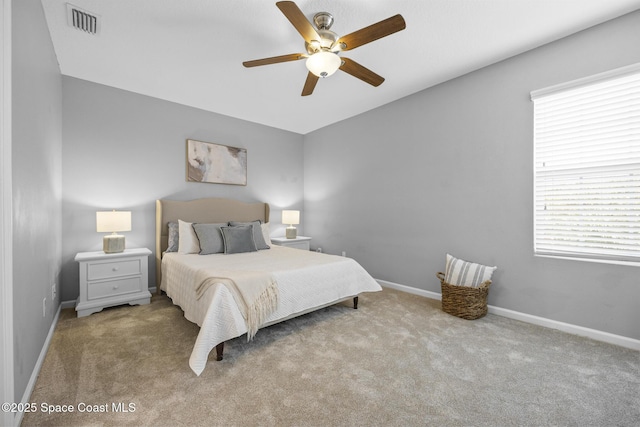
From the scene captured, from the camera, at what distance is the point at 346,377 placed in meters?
1.82

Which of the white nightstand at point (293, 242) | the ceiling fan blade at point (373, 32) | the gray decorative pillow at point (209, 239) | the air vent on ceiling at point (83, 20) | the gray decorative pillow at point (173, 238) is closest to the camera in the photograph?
the ceiling fan blade at point (373, 32)

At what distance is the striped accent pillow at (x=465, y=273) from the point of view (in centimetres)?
289

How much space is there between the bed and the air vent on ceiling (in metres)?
2.01

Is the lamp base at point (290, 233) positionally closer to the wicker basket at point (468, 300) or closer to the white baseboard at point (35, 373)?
the wicker basket at point (468, 300)

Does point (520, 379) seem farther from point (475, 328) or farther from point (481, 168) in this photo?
point (481, 168)

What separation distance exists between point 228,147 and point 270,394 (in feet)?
12.4

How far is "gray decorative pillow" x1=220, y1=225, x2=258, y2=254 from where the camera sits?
342 cm

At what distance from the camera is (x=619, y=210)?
2.26 metres

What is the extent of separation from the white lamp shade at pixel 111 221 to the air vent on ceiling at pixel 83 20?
71.8 inches

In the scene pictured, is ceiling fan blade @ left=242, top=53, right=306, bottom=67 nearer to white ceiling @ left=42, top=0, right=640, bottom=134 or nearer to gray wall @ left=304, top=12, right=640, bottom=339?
white ceiling @ left=42, top=0, right=640, bottom=134

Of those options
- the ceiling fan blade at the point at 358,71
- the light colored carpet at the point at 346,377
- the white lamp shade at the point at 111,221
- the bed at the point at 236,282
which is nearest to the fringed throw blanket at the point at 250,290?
the bed at the point at 236,282

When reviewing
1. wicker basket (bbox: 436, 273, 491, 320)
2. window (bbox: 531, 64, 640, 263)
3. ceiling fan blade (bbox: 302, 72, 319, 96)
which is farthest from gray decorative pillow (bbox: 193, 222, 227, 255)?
window (bbox: 531, 64, 640, 263)

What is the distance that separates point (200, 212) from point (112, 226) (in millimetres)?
1123

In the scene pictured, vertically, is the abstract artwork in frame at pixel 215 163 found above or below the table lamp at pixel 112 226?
above
